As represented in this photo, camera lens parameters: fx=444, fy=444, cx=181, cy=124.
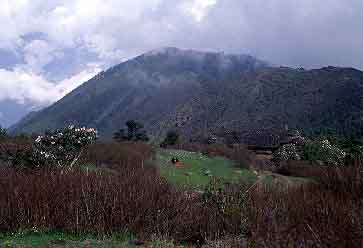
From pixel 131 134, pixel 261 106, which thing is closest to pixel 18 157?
pixel 131 134

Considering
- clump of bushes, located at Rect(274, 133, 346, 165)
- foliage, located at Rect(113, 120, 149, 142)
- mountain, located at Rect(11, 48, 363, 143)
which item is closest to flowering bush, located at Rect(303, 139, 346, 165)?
clump of bushes, located at Rect(274, 133, 346, 165)

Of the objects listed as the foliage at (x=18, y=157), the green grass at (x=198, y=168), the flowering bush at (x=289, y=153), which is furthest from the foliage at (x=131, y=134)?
the foliage at (x=18, y=157)

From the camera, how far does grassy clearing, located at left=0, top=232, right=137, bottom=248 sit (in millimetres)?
7445

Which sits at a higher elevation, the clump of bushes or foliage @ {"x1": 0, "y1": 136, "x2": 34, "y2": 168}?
foliage @ {"x1": 0, "y1": 136, "x2": 34, "y2": 168}

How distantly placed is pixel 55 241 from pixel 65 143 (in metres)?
9.36

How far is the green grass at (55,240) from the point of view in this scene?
7452 mm

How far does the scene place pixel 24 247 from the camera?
23.5 ft

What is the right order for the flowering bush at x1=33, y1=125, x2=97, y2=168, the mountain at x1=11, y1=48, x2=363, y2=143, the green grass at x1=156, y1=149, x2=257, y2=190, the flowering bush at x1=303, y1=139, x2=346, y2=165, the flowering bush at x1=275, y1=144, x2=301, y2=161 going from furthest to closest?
the mountain at x1=11, y1=48, x2=363, y2=143 < the flowering bush at x1=275, y1=144, x2=301, y2=161 < the flowering bush at x1=303, y1=139, x2=346, y2=165 < the green grass at x1=156, y1=149, x2=257, y2=190 < the flowering bush at x1=33, y1=125, x2=97, y2=168

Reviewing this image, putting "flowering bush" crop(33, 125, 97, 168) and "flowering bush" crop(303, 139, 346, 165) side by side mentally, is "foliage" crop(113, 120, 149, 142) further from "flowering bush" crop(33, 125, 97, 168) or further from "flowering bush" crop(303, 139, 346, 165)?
"flowering bush" crop(33, 125, 97, 168)

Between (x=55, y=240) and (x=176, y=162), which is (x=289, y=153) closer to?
(x=176, y=162)

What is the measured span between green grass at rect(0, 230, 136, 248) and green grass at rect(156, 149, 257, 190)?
38.0 feet

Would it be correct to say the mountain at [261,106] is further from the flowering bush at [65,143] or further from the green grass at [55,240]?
the green grass at [55,240]

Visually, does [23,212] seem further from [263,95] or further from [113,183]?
[263,95]

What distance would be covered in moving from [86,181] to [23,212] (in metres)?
1.38
